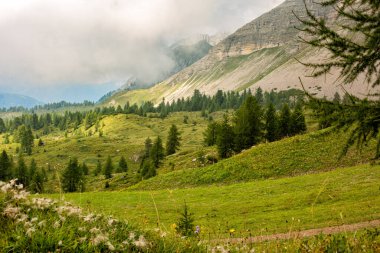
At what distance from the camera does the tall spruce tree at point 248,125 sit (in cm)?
7262

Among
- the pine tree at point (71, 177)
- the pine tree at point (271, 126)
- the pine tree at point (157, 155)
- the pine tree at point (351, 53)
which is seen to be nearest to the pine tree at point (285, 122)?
the pine tree at point (271, 126)

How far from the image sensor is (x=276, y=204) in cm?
3177

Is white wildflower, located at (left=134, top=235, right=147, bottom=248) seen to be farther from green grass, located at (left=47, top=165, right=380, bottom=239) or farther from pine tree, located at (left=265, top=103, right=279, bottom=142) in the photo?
pine tree, located at (left=265, top=103, right=279, bottom=142)

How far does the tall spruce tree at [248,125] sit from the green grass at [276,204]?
2845cm

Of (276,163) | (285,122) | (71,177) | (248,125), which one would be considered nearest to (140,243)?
(276,163)

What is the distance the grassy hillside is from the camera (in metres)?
49.4

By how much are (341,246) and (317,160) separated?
1879 inches

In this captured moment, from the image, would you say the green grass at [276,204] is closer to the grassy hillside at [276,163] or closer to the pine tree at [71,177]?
the grassy hillside at [276,163]

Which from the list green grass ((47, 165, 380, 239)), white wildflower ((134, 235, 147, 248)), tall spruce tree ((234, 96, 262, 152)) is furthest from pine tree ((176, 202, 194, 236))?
tall spruce tree ((234, 96, 262, 152))

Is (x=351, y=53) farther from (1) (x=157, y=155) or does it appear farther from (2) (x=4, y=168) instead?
(2) (x=4, y=168)

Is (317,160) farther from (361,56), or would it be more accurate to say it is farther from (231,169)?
(361,56)

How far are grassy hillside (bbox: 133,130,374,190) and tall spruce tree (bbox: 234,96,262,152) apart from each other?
14.2 metres

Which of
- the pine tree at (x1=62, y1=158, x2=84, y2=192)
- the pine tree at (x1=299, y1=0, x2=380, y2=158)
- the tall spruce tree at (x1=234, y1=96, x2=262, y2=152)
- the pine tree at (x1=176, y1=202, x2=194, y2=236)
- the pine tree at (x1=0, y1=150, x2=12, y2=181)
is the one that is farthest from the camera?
the pine tree at (x1=0, y1=150, x2=12, y2=181)

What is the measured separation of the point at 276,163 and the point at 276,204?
21.6 metres
